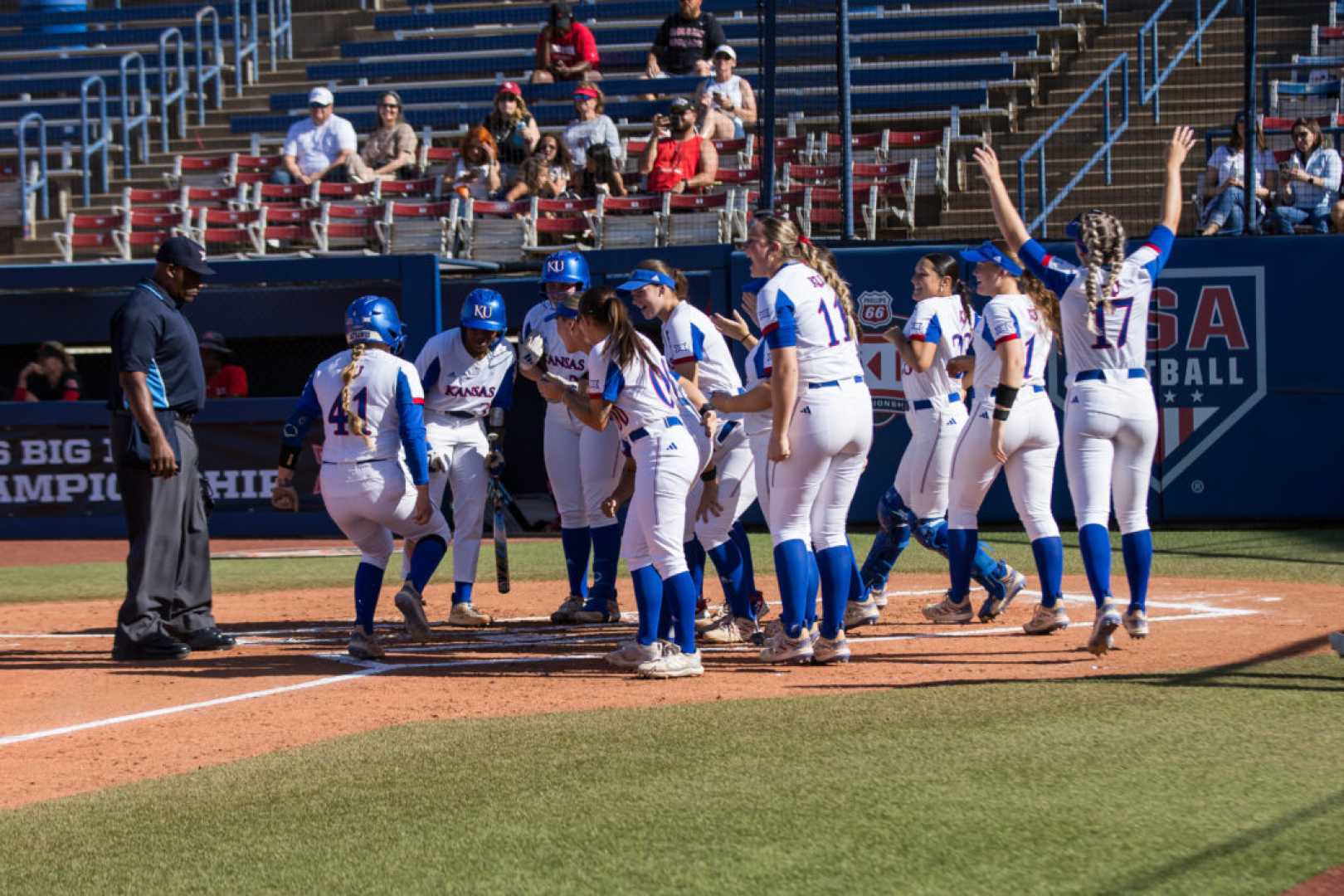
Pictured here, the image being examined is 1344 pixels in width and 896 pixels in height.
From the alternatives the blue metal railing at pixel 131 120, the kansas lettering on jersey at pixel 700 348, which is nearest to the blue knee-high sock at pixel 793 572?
the kansas lettering on jersey at pixel 700 348

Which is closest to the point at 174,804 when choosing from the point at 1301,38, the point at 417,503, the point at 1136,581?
the point at 417,503

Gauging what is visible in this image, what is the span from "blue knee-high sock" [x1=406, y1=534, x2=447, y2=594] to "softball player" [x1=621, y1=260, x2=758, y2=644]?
53.2 inches

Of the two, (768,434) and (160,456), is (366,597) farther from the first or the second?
(768,434)

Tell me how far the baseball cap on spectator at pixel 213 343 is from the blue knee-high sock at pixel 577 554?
653 centimetres

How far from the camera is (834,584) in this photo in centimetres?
719

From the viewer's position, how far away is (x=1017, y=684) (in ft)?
21.5

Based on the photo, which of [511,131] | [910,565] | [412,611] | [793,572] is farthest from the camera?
[511,131]

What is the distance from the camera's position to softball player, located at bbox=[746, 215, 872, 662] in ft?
22.5

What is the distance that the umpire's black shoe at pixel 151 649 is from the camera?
324 inches

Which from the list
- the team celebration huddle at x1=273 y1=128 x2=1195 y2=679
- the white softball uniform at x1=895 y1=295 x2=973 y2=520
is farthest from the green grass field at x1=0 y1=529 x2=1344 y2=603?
the white softball uniform at x1=895 y1=295 x2=973 y2=520

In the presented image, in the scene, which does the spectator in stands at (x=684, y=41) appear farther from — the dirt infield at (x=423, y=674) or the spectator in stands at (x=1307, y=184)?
the dirt infield at (x=423, y=674)

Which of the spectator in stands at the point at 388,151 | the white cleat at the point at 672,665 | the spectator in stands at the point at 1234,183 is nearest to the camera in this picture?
the white cleat at the point at 672,665

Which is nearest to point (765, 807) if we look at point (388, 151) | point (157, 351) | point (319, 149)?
point (157, 351)

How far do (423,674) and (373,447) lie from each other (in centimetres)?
118
